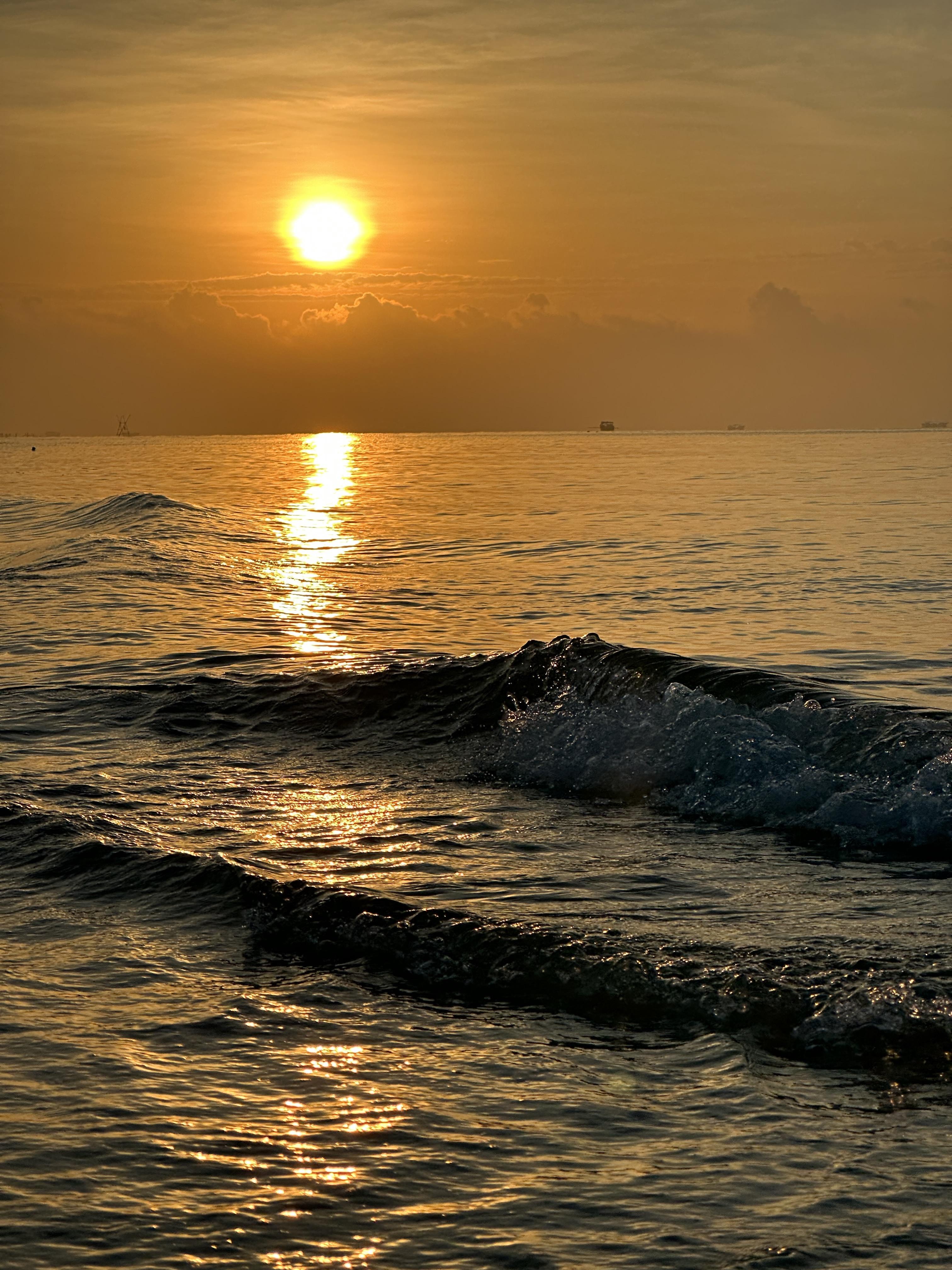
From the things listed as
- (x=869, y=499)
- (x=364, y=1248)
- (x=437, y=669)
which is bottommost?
(x=364, y=1248)

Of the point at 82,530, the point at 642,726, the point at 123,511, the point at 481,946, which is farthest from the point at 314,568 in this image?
the point at 481,946

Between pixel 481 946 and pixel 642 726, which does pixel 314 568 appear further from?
pixel 481 946

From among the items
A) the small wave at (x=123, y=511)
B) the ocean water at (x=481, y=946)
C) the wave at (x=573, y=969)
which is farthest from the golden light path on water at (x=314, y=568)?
the wave at (x=573, y=969)

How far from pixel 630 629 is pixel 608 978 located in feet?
49.9

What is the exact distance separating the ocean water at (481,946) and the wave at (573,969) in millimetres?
26

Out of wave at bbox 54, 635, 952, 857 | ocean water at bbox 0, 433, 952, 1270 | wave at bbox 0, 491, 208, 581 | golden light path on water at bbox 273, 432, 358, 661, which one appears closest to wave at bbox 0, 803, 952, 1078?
ocean water at bbox 0, 433, 952, 1270

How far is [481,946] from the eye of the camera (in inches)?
308

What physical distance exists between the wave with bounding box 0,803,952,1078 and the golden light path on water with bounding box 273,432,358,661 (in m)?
10.9

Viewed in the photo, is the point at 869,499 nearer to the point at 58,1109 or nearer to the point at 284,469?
the point at 58,1109

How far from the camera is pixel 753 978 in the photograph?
7.06 m

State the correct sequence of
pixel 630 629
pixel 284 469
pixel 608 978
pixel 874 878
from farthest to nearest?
pixel 284 469 < pixel 630 629 < pixel 874 878 < pixel 608 978

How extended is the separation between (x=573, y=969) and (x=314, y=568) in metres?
27.3

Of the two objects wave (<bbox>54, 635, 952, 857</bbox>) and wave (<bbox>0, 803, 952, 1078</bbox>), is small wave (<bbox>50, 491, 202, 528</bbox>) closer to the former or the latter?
wave (<bbox>54, 635, 952, 857</bbox>)

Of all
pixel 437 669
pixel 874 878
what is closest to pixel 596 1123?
pixel 874 878
